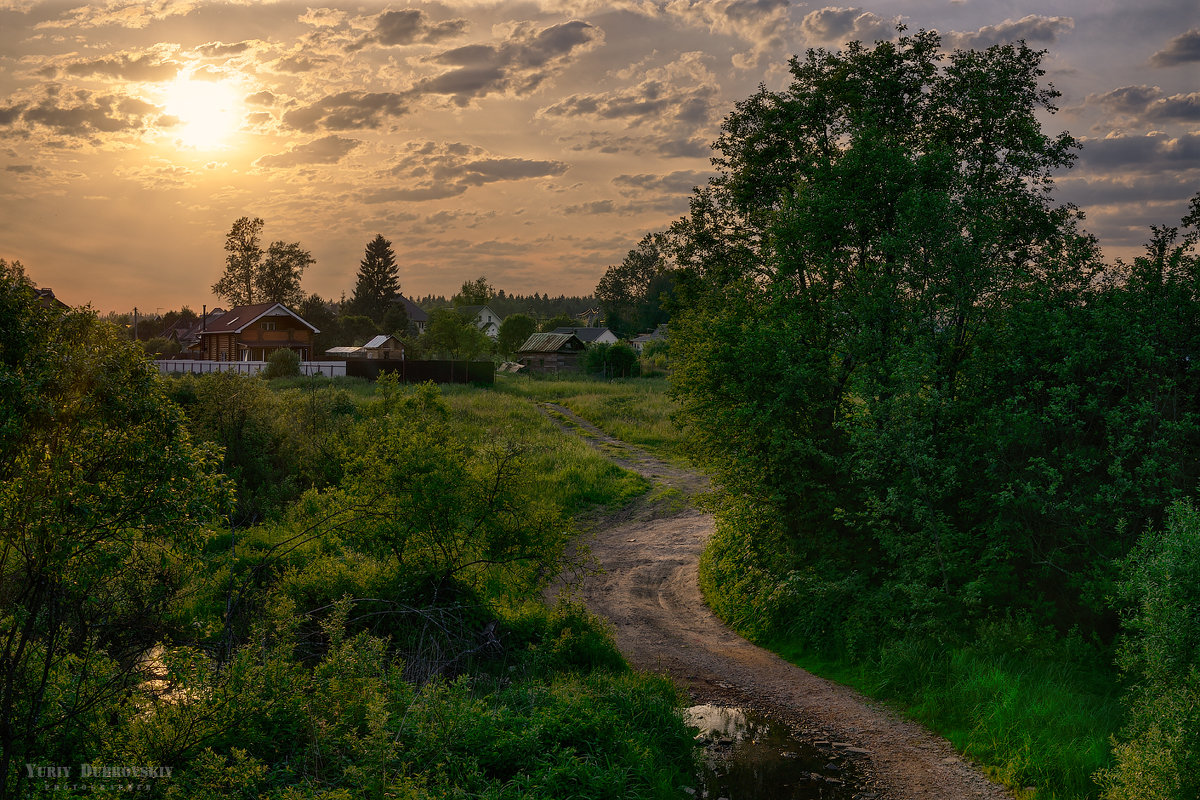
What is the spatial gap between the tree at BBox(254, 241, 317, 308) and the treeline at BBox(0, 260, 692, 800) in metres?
74.5

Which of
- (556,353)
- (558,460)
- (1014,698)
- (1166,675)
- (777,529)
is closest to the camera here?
(1166,675)

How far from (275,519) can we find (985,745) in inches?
650

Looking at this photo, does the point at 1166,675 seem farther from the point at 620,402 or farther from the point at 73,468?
the point at 620,402

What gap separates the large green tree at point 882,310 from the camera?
12.0 m

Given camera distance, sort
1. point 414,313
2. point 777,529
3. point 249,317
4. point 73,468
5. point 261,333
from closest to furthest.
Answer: point 73,468, point 777,529, point 261,333, point 249,317, point 414,313

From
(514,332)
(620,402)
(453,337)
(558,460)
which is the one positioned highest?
(514,332)

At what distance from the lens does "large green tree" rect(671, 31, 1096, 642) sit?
12.0 meters

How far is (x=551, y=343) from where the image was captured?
2662 inches

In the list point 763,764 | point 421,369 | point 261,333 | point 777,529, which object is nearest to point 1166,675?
point 763,764

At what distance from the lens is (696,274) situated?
22.6 m

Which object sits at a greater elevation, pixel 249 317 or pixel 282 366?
pixel 249 317

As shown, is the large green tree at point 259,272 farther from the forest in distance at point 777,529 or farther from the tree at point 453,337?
the forest in distance at point 777,529

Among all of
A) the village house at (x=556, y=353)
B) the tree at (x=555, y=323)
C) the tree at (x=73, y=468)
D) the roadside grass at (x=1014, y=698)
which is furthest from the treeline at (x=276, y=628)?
the tree at (x=555, y=323)

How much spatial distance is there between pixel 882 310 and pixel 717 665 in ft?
21.8
